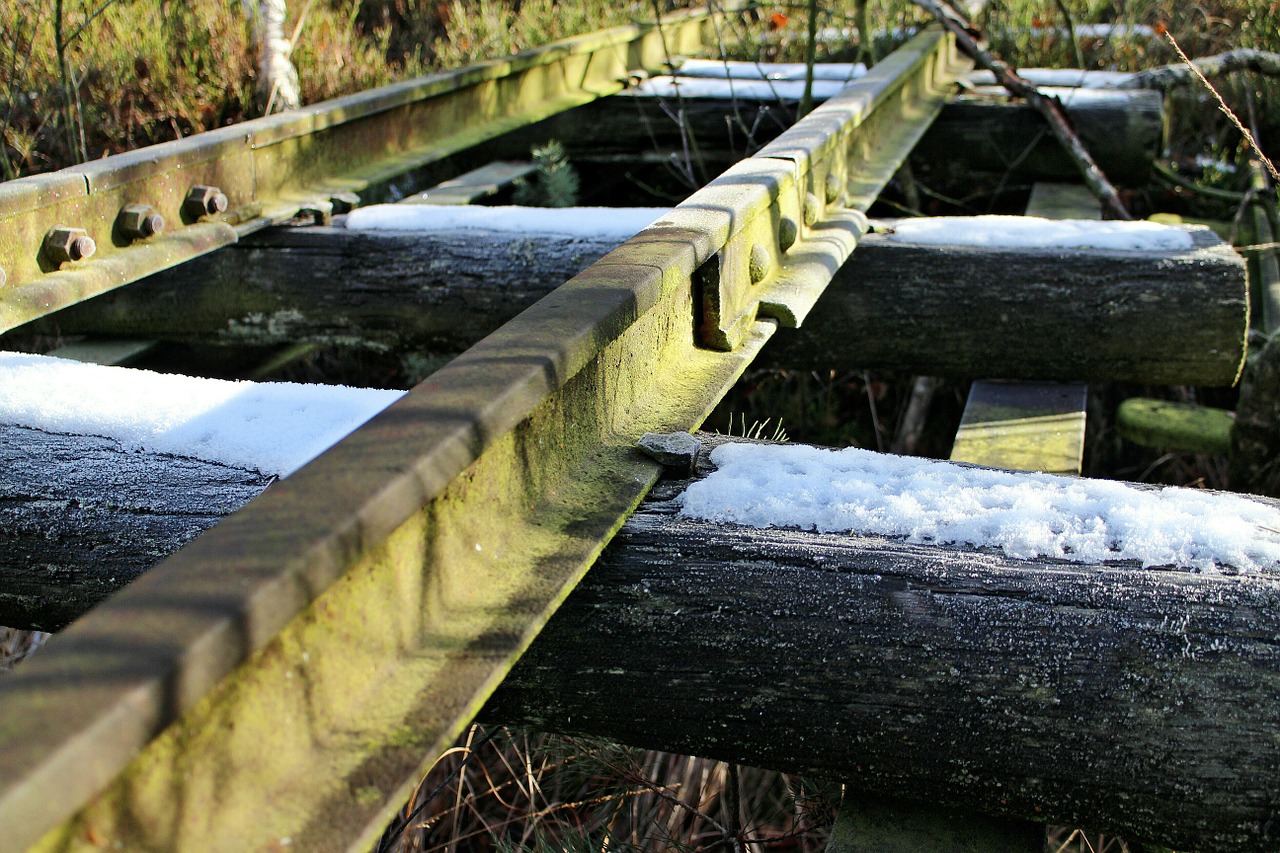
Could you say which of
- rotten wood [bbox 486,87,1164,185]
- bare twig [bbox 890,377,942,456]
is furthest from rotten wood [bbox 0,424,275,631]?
rotten wood [bbox 486,87,1164,185]

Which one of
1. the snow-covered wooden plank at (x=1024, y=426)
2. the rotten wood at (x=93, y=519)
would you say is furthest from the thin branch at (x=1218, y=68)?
the rotten wood at (x=93, y=519)

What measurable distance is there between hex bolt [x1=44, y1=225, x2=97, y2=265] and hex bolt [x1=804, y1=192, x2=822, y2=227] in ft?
5.51

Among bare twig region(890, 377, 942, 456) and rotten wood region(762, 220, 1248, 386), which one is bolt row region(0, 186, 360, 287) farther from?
bare twig region(890, 377, 942, 456)

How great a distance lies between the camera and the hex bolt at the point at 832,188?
9.74ft

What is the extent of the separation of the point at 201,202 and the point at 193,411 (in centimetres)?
141

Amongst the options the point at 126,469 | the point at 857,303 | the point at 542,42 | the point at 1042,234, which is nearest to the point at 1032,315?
the point at 1042,234

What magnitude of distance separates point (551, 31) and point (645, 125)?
5.65 feet

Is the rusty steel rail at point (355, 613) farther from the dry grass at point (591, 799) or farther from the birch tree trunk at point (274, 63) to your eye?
the birch tree trunk at point (274, 63)

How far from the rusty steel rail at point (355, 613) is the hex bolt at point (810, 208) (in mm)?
1056

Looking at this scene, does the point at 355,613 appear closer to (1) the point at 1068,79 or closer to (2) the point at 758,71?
(2) the point at 758,71

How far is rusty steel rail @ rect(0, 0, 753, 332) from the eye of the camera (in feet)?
7.98

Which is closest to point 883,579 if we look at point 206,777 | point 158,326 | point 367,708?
point 367,708

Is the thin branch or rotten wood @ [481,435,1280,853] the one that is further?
the thin branch

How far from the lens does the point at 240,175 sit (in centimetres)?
312
